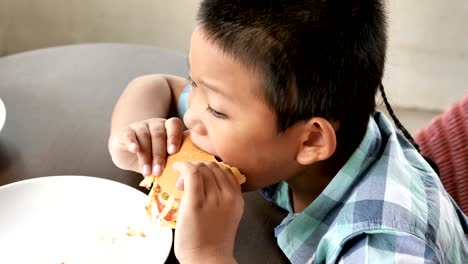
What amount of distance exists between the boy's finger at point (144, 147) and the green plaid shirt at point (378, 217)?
0.65 ft

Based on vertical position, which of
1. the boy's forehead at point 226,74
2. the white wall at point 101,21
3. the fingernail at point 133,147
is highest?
the boy's forehead at point 226,74

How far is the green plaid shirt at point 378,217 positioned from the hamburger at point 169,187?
0.13 m

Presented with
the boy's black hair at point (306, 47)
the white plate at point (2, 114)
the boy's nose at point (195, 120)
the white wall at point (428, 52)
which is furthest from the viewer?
the white wall at point (428, 52)

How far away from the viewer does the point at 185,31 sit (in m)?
2.39

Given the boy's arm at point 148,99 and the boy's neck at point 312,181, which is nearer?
the boy's neck at point 312,181

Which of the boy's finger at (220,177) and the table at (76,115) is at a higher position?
the boy's finger at (220,177)

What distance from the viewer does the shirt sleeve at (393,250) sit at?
0.80m

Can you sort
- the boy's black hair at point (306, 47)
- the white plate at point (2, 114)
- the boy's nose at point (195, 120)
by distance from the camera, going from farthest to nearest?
the white plate at point (2, 114), the boy's nose at point (195, 120), the boy's black hair at point (306, 47)

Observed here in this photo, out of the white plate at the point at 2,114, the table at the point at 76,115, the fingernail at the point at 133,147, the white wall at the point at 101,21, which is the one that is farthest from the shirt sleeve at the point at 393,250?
the white wall at the point at 101,21

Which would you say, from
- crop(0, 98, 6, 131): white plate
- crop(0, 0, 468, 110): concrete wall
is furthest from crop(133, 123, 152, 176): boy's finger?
crop(0, 0, 468, 110): concrete wall

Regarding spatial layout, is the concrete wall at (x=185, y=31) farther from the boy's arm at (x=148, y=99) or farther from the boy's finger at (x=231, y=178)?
the boy's finger at (x=231, y=178)

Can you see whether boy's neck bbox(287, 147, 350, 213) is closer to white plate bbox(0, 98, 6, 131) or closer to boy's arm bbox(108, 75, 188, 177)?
boy's arm bbox(108, 75, 188, 177)

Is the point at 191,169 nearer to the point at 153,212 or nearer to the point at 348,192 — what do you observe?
the point at 153,212

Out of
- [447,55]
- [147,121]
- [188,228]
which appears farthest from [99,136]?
[447,55]
